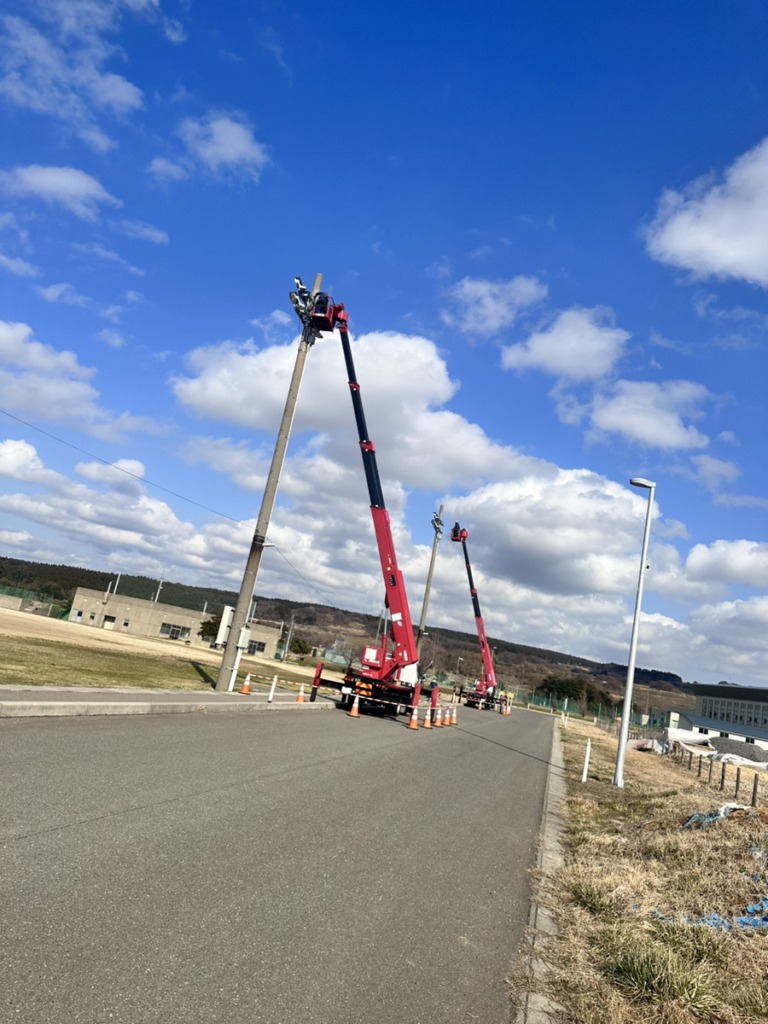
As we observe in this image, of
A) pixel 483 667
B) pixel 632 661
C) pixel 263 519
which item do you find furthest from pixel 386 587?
pixel 483 667

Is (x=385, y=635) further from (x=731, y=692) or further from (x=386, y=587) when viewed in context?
(x=731, y=692)

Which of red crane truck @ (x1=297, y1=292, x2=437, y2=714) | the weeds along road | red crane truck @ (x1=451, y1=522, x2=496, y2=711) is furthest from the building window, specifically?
the weeds along road

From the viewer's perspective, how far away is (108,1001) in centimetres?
316

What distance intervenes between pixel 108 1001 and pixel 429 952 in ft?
7.25

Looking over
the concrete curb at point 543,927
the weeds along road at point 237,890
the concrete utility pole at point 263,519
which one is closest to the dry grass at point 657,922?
the concrete curb at point 543,927

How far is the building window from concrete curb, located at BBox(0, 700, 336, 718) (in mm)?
81823

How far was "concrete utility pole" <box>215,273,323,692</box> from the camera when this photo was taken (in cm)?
2086

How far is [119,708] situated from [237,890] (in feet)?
27.8

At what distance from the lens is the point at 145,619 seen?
9500 cm

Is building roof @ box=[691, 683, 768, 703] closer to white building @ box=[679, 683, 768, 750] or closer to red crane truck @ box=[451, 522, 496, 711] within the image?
white building @ box=[679, 683, 768, 750]

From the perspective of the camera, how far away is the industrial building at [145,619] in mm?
89875

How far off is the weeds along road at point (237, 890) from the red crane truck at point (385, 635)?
44.3ft

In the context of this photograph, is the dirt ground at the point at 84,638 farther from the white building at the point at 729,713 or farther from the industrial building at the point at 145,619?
the white building at the point at 729,713

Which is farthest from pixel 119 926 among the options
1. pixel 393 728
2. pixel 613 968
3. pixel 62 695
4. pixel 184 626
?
pixel 184 626
